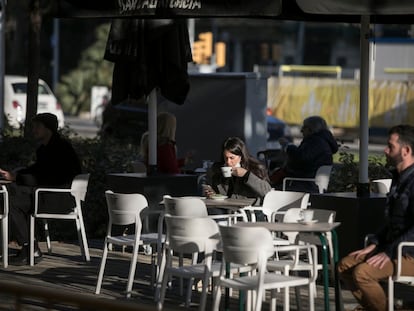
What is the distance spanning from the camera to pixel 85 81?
169ft

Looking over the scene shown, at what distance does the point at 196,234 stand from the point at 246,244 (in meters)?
0.66

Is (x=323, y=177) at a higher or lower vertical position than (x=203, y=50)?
lower

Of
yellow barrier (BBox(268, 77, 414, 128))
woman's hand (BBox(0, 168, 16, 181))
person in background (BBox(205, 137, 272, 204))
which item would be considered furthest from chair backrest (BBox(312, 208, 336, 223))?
yellow barrier (BBox(268, 77, 414, 128))

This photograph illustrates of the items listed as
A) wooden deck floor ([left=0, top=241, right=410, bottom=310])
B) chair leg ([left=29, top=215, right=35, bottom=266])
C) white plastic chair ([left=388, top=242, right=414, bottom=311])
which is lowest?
wooden deck floor ([left=0, top=241, right=410, bottom=310])

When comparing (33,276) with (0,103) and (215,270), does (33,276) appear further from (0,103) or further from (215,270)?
(0,103)

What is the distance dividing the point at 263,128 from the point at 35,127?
7521 mm

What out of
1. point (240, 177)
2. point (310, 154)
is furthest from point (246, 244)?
point (310, 154)

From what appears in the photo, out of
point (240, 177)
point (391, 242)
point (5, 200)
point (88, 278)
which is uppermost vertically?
point (240, 177)

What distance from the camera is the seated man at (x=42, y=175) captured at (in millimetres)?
11672

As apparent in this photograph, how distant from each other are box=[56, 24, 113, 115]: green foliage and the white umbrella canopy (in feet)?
128

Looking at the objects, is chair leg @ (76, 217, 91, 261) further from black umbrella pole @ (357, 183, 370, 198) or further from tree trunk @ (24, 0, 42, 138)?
tree trunk @ (24, 0, 42, 138)

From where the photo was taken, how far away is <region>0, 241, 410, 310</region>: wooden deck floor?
9.64m

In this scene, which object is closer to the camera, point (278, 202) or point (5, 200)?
point (278, 202)

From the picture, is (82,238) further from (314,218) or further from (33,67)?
(33,67)
